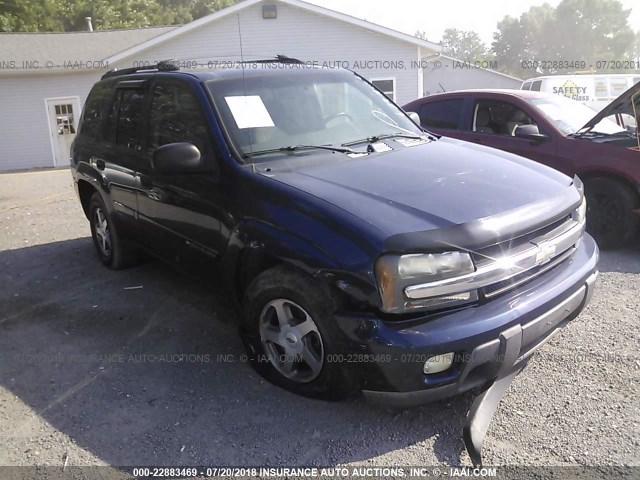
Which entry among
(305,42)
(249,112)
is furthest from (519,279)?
(305,42)

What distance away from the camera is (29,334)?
4457 mm

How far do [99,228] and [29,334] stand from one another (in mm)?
1633

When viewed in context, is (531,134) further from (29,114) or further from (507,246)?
(29,114)

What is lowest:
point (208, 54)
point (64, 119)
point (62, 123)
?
point (62, 123)

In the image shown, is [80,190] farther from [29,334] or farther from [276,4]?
[276,4]

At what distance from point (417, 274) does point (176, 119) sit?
7.54 feet

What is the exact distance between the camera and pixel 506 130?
6902 millimetres

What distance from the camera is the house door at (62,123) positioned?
1856 centimetres

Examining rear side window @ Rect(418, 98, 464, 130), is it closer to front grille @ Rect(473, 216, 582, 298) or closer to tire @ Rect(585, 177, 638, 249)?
tire @ Rect(585, 177, 638, 249)

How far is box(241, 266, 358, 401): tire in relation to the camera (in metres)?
2.92

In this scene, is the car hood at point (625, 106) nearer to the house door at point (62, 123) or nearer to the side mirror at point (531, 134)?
the side mirror at point (531, 134)

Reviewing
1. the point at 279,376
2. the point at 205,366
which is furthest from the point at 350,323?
the point at 205,366

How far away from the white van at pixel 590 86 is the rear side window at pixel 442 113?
11939 millimetres

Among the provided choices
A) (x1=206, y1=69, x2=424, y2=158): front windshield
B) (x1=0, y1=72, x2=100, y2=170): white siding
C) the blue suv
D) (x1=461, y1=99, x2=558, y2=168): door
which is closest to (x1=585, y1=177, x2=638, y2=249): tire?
(x1=461, y1=99, x2=558, y2=168): door
